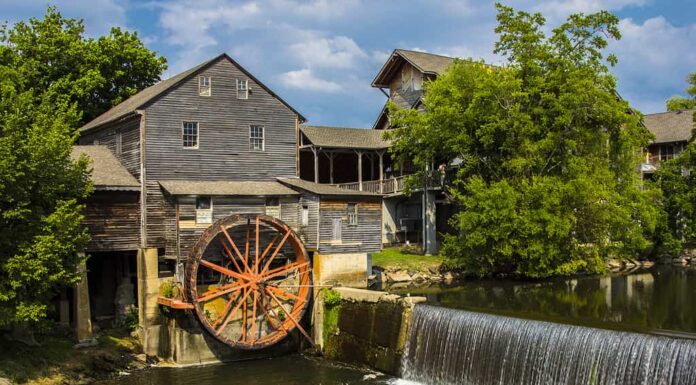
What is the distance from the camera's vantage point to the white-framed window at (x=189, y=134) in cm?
2618

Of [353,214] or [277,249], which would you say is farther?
[353,214]

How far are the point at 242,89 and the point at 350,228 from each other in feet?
22.9

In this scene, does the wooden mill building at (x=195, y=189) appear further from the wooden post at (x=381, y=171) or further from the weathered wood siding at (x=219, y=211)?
the wooden post at (x=381, y=171)

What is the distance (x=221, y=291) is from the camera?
23859 millimetres

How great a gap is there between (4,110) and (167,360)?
376 inches

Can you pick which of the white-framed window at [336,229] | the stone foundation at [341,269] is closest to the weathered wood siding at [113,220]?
the stone foundation at [341,269]

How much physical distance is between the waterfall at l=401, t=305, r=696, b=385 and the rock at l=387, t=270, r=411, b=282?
10.8 m

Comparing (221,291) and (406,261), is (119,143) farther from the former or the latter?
(406,261)

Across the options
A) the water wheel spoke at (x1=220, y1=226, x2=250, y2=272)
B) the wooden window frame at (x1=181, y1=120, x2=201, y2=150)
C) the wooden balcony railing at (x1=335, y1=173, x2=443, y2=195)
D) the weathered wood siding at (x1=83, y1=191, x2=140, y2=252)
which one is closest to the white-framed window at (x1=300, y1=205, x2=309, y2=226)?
the water wheel spoke at (x1=220, y1=226, x2=250, y2=272)

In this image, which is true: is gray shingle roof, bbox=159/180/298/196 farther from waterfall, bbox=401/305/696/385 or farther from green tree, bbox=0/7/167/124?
green tree, bbox=0/7/167/124

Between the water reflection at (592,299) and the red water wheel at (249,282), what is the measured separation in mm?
5179

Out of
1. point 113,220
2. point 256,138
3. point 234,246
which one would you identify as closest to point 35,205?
point 113,220

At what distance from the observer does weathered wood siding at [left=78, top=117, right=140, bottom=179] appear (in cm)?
2573

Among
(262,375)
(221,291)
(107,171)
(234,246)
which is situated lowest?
(262,375)
